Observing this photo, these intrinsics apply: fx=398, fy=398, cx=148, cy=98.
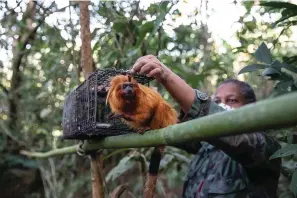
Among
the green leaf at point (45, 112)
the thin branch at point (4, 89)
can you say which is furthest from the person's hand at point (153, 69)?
the thin branch at point (4, 89)

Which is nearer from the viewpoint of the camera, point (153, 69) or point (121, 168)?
point (153, 69)

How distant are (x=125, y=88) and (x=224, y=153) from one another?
0.51 metres

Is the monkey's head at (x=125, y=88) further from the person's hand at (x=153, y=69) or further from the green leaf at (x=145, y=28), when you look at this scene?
the green leaf at (x=145, y=28)

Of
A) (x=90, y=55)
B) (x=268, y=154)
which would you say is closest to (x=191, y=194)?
(x=268, y=154)

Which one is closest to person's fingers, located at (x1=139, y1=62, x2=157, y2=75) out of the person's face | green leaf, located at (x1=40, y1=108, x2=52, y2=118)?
the person's face

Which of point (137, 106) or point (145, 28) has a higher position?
point (145, 28)

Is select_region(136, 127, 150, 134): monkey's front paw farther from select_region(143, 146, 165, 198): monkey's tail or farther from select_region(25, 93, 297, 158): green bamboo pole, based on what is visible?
select_region(143, 146, 165, 198): monkey's tail

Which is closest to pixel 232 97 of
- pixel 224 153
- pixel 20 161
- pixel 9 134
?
pixel 224 153

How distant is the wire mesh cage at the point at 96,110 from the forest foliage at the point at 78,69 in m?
0.90

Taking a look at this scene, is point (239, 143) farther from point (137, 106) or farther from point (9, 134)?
point (9, 134)

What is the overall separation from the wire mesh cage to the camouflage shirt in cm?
23

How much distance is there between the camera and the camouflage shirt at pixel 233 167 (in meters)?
1.12

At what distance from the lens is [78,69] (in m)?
2.38

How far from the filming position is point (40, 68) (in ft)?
12.0
